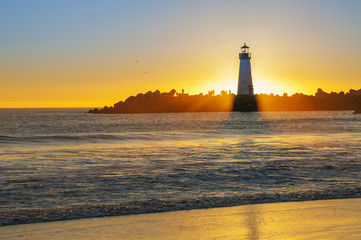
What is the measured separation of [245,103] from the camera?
122 meters

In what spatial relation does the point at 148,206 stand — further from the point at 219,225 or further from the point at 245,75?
the point at 245,75

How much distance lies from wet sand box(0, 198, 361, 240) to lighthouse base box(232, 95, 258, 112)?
10609cm

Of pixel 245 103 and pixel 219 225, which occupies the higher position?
pixel 245 103

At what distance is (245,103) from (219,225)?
116696 mm

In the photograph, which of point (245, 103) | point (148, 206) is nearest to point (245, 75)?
point (245, 103)

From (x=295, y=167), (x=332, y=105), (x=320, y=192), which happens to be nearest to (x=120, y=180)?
(x=320, y=192)

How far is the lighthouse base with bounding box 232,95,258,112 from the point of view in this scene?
116 m

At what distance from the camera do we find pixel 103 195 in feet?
32.8

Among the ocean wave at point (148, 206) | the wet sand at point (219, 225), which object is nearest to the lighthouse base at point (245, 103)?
the ocean wave at point (148, 206)

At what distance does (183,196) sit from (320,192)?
3218 mm

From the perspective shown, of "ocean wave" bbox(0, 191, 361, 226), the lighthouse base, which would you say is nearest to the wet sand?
"ocean wave" bbox(0, 191, 361, 226)

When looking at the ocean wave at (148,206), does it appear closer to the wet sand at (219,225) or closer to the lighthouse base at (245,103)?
the wet sand at (219,225)

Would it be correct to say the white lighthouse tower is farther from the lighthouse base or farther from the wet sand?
the wet sand

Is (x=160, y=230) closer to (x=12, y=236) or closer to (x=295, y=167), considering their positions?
(x=12, y=236)
